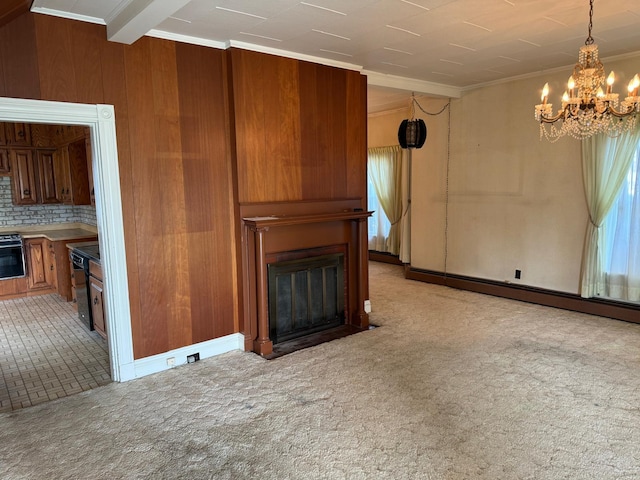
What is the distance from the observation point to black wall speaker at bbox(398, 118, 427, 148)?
582 centimetres

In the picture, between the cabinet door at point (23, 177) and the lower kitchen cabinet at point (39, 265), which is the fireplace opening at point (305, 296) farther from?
the cabinet door at point (23, 177)

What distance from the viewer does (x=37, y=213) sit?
6.54 m

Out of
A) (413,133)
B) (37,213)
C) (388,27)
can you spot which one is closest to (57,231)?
(37,213)

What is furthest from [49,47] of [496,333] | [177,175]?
[496,333]

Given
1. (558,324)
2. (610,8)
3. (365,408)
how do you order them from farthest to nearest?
(558,324), (610,8), (365,408)

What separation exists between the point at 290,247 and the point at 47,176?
4.48m

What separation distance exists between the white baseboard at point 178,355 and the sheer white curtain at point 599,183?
156 inches

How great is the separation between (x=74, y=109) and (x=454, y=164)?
16.2 feet

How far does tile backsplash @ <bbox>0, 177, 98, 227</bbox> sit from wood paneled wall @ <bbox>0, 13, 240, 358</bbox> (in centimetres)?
342

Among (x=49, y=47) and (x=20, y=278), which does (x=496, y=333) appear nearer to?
(x=49, y=47)

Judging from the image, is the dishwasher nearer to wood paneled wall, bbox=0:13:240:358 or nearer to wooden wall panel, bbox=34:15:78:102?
wood paneled wall, bbox=0:13:240:358

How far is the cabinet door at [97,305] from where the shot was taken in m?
4.07

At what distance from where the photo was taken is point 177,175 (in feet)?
11.7

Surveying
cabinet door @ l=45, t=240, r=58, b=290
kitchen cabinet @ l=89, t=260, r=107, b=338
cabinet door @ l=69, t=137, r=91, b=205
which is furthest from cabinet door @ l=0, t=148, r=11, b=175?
kitchen cabinet @ l=89, t=260, r=107, b=338
